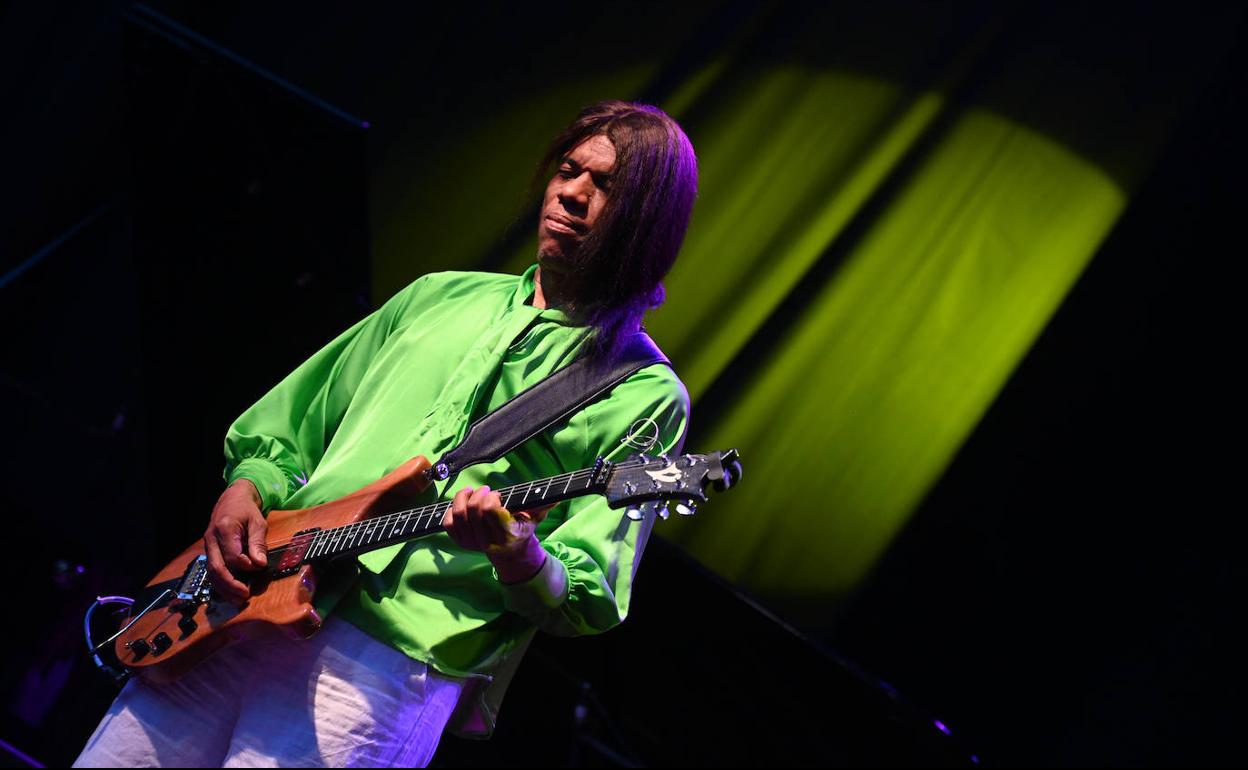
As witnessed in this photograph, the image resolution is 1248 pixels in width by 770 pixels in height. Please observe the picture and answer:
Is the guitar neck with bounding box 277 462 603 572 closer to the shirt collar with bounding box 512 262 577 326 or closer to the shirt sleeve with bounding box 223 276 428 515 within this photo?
the shirt sleeve with bounding box 223 276 428 515

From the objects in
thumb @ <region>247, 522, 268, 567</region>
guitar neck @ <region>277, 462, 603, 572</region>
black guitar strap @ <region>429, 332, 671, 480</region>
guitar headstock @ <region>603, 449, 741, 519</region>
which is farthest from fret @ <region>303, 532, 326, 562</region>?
guitar headstock @ <region>603, 449, 741, 519</region>

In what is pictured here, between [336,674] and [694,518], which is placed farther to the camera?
[694,518]

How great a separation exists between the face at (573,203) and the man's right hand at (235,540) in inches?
30.0

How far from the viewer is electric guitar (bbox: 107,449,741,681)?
1752 millimetres

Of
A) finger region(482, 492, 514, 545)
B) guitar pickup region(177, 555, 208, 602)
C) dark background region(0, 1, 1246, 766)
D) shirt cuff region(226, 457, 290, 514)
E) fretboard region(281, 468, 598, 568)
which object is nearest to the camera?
finger region(482, 492, 514, 545)

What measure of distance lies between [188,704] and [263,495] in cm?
42

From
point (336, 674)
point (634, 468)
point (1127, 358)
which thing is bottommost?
point (336, 674)

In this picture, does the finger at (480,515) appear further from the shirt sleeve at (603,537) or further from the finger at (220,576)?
the finger at (220,576)

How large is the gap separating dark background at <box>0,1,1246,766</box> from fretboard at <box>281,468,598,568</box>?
4.32 feet

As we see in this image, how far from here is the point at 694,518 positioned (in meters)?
3.49

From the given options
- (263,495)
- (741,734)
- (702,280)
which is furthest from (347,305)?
(741,734)

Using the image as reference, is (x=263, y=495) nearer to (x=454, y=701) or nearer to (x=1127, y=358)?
(x=454, y=701)

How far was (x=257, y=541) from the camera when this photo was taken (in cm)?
191

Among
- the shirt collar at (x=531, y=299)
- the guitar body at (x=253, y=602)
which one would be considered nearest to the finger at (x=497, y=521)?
the guitar body at (x=253, y=602)
